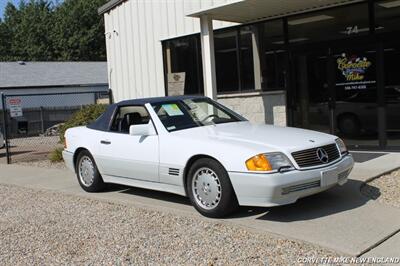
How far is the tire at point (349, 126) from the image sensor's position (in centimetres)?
1138

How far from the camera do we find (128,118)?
8070mm

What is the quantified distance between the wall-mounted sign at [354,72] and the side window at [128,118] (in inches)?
210

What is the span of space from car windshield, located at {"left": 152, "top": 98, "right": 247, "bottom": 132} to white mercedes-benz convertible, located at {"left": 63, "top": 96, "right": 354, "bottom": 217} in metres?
0.01

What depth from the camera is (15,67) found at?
37469 mm

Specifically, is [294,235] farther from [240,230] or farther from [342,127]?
A: [342,127]

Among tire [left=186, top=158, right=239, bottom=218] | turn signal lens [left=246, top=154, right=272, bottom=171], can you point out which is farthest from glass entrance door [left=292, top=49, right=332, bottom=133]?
turn signal lens [left=246, top=154, right=272, bottom=171]

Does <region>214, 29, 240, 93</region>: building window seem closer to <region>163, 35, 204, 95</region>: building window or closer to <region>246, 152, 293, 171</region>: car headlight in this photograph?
<region>163, 35, 204, 95</region>: building window

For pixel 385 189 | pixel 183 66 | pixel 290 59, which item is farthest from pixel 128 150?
pixel 183 66

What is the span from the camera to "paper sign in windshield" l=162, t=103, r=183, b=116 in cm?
753

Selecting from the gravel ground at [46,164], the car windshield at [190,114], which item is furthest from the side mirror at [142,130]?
the gravel ground at [46,164]

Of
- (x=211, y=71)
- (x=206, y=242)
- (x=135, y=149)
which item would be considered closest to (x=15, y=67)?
(x=211, y=71)

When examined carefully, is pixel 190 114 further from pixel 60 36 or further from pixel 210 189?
pixel 60 36

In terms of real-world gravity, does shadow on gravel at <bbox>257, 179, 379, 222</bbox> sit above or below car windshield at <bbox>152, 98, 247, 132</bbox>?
below

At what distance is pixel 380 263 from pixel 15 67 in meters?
36.3
